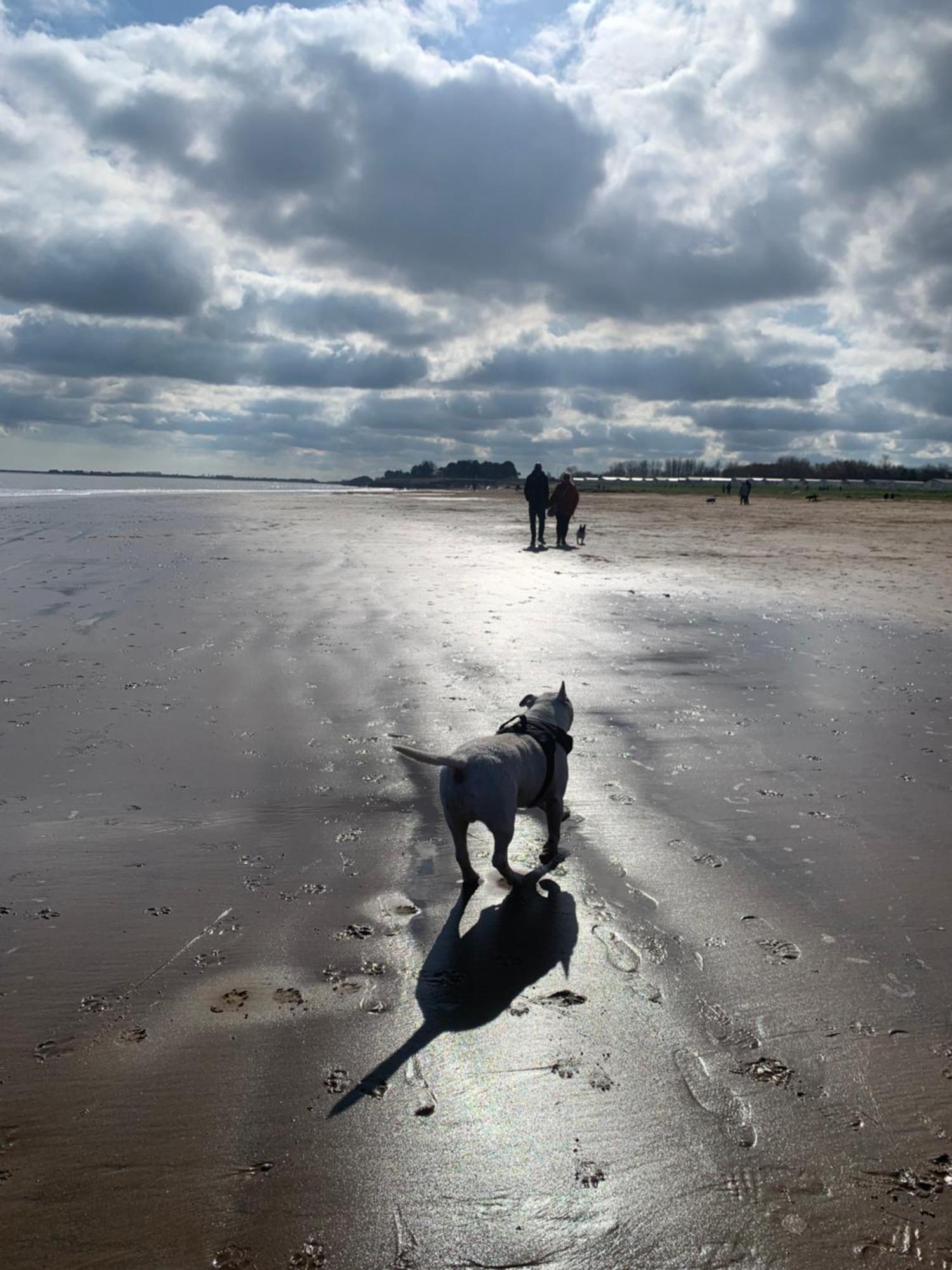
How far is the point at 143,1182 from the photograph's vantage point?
9.14ft

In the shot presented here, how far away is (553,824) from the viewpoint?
5.27m

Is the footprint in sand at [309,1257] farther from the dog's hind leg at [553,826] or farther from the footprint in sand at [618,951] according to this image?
the dog's hind leg at [553,826]

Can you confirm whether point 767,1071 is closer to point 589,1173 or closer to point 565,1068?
point 565,1068

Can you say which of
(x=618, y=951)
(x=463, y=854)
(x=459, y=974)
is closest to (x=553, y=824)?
(x=463, y=854)

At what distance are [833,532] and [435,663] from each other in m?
26.1

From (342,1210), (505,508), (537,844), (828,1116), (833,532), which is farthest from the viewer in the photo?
(505,508)

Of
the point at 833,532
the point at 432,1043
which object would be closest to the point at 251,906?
the point at 432,1043

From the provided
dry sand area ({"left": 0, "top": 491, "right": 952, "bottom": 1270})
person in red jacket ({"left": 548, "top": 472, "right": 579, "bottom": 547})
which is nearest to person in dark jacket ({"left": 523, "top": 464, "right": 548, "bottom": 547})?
person in red jacket ({"left": 548, "top": 472, "right": 579, "bottom": 547})

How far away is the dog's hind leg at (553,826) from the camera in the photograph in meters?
5.21

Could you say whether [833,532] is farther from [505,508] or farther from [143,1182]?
[143,1182]

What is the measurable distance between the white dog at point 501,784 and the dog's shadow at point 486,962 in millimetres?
226

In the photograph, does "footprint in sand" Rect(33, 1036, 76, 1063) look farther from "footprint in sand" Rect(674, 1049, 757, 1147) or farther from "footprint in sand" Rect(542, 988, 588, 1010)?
"footprint in sand" Rect(674, 1049, 757, 1147)

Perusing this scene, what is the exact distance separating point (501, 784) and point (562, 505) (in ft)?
72.2

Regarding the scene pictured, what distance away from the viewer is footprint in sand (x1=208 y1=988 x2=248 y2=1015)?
12.0ft
